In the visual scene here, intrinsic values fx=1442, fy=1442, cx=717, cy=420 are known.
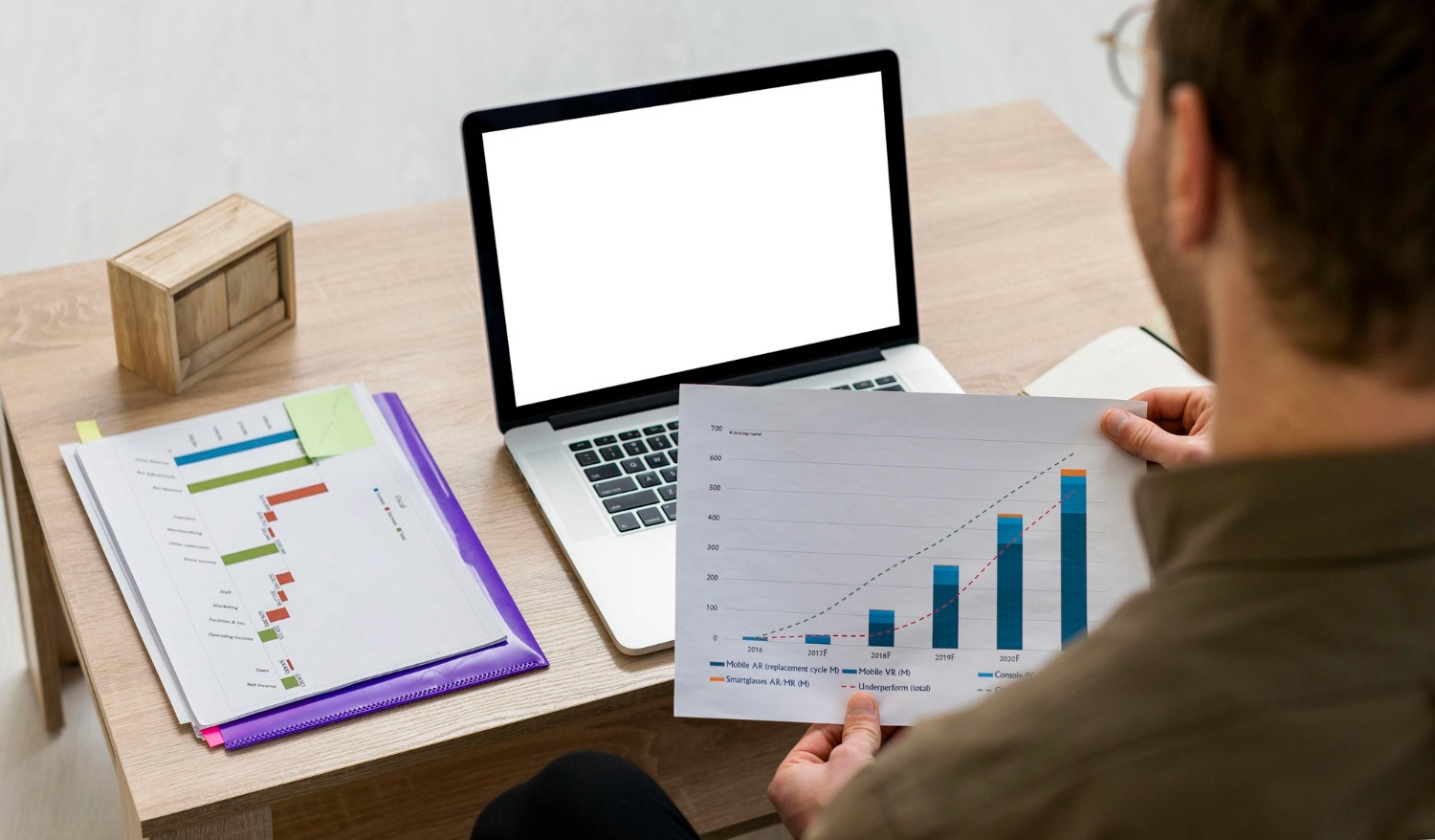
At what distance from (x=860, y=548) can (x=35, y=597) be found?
1.14 meters

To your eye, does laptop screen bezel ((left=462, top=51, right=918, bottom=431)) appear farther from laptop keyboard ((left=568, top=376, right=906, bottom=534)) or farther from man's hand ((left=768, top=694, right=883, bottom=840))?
man's hand ((left=768, top=694, right=883, bottom=840))

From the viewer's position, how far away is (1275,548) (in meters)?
0.60

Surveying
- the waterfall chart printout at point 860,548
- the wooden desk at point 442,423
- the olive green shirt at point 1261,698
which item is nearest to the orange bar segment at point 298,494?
the wooden desk at point 442,423

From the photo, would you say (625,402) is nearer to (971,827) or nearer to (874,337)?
(874,337)

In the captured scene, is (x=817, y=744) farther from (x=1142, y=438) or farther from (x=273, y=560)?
(x=273, y=560)

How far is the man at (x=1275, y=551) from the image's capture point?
550mm

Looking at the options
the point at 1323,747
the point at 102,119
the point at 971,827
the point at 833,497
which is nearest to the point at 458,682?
the point at 833,497

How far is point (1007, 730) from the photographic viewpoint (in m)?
0.61

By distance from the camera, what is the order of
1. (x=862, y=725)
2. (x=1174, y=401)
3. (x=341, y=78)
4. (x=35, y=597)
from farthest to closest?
(x=341, y=78) → (x=35, y=597) → (x=1174, y=401) → (x=862, y=725)

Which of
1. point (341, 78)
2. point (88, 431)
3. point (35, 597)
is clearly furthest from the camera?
point (341, 78)

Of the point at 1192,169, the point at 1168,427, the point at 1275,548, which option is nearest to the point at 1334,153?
the point at 1192,169

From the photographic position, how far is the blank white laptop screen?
1194 millimetres

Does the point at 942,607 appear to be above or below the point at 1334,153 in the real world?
below

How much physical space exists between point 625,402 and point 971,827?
69 centimetres
